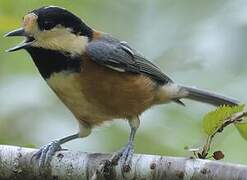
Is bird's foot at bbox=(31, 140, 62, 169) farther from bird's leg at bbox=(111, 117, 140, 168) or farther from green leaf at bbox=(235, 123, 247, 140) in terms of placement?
green leaf at bbox=(235, 123, 247, 140)

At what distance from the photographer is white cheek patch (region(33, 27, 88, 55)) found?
3117mm

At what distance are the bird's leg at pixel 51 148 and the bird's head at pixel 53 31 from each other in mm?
464

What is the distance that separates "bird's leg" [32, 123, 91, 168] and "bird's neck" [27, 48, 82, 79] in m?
0.35

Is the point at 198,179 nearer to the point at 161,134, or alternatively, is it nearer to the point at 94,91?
the point at 161,134

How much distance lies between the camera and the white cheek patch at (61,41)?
3117mm

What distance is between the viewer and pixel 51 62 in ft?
10.5

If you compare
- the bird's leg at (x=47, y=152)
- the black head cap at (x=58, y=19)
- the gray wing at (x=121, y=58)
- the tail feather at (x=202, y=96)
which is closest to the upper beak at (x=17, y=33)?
the black head cap at (x=58, y=19)

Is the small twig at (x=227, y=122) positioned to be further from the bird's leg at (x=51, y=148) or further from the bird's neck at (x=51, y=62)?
the bird's neck at (x=51, y=62)

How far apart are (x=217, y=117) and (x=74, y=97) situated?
118 centimetres

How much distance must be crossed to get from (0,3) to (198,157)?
4.38 feet

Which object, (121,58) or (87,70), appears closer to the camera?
(87,70)

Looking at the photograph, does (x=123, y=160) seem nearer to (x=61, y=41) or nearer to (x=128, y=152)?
(x=128, y=152)

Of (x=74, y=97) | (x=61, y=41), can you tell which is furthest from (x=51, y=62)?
(x=74, y=97)

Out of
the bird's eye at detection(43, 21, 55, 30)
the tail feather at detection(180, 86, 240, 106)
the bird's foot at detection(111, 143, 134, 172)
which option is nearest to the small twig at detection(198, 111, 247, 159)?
the bird's foot at detection(111, 143, 134, 172)
